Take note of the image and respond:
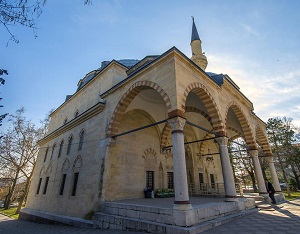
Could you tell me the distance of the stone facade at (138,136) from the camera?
6496mm

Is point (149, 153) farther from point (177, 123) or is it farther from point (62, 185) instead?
point (62, 185)

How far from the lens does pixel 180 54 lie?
6590 millimetres

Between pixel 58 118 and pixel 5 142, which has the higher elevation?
pixel 58 118

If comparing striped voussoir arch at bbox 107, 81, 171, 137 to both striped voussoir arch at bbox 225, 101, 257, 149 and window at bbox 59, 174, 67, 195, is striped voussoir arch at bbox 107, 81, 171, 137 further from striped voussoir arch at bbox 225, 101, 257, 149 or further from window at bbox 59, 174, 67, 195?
striped voussoir arch at bbox 225, 101, 257, 149

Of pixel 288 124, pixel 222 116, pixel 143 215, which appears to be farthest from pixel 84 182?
pixel 288 124

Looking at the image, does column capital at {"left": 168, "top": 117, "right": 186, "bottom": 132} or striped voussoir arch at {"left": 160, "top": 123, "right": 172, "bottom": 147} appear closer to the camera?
column capital at {"left": 168, "top": 117, "right": 186, "bottom": 132}

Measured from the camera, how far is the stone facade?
6.50 meters

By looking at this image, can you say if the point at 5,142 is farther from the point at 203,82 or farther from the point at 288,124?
the point at 288,124

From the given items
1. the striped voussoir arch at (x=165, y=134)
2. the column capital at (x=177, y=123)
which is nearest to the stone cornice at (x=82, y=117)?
the striped voussoir arch at (x=165, y=134)

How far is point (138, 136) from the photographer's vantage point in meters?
10.0

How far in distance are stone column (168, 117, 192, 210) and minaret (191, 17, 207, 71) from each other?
8.76m

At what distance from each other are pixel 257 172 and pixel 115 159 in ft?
25.0

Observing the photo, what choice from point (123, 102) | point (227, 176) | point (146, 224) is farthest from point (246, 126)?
point (146, 224)

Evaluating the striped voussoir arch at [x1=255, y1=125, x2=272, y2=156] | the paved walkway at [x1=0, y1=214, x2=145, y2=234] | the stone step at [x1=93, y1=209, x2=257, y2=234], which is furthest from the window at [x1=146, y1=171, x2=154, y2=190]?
the striped voussoir arch at [x1=255, y1=125, x2=272, y2=156]
